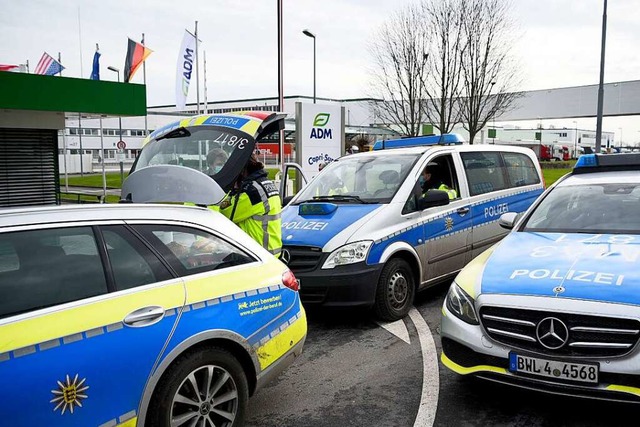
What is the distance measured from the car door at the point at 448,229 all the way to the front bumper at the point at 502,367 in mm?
2413

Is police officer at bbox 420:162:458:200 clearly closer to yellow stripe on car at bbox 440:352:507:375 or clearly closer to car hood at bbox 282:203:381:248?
car hood at bbox 282:203:381:248

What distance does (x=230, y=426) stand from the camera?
3.26m

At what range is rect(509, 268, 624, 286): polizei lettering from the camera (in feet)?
11.4

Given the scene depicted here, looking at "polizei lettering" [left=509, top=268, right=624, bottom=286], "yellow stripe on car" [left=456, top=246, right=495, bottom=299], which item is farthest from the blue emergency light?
"polizei lettering" [left=509, top=268, right=624, bottom=286]

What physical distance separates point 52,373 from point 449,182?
548 centimetres

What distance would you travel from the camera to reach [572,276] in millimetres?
3582

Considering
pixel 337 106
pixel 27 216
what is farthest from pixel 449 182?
pixel 337 106

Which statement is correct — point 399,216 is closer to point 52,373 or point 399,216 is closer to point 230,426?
point 230,426

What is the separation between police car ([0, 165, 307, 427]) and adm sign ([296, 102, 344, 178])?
33.9ft

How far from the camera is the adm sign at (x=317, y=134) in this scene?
45.3ft

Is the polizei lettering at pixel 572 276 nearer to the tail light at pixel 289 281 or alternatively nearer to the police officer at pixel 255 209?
the tail light at pixel 289 281

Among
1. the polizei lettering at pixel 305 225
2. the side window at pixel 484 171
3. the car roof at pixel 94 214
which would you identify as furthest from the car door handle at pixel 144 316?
the side window at pixel 484 171

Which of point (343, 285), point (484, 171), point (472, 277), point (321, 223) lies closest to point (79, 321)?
point (472, 277)

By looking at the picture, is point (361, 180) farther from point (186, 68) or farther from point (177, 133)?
point (186, 68)
